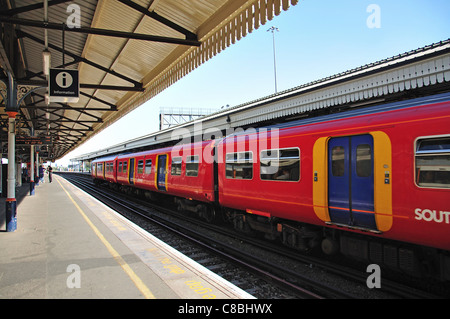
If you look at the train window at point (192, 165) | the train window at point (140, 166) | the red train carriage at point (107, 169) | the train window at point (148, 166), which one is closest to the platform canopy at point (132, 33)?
the train window at point (192, 165)

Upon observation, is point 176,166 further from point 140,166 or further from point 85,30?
point 85,30

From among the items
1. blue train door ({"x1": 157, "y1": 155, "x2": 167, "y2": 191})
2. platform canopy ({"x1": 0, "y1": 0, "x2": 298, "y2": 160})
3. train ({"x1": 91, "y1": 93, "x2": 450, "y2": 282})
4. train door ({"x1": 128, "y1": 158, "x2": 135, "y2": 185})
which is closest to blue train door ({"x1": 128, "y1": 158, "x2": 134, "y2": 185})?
train door ({"x1": 128, "y1": 158, "x2": 135, "y2": 185})

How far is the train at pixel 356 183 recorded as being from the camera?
13.8 ft

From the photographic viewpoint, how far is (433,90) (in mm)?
7754

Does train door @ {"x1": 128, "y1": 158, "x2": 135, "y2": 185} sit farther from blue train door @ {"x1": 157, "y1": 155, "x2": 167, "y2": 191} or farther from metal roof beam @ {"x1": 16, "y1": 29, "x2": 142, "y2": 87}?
metal roof beam @ {"x1": 16, "y1": 29, "x2": 142, "y2": 87}

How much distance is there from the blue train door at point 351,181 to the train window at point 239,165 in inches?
94.2

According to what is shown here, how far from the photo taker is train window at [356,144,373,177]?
501cm

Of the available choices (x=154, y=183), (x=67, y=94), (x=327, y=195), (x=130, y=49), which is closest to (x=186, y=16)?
(x=130, y=49)

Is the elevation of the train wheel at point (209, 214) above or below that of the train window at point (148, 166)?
below

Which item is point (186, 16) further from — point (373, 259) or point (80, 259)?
point (373, 259)

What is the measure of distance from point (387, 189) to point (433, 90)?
194 inches

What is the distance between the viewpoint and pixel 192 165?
10.3 metres

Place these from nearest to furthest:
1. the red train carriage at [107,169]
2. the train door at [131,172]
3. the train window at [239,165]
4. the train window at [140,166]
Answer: the train window at [239,165], the train window at [140,166], the train door at [131,172], the red train carriage at [107,169]

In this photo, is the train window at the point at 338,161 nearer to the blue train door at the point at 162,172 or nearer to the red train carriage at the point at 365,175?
the red train carriage at the point at 365,175
